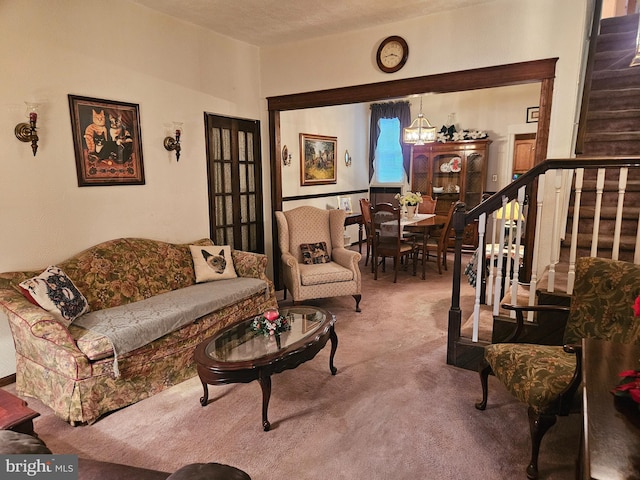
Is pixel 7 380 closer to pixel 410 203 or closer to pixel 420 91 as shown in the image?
pixel 420 91

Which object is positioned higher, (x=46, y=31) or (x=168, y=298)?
(x=46, y=31)

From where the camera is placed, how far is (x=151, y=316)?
9.37ft

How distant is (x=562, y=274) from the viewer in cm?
296

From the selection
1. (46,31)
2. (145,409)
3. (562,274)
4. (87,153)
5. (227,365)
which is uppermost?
(46,31)

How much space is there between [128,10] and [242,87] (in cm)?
141

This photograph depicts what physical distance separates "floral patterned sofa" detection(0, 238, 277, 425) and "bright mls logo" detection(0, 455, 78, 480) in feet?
4.50

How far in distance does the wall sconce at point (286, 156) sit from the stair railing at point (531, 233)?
321 cm

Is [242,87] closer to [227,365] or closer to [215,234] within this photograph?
[215,234]

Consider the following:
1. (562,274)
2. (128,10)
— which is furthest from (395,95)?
(128,10)

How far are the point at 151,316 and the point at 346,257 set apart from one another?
226 centimetres

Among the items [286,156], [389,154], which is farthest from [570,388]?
[389,154]

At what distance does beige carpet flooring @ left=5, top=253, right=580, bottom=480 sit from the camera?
2.08 metres

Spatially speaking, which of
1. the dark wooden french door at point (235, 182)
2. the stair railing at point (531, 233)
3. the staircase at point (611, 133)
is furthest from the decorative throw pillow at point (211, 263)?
the staircase at point (611, 133)

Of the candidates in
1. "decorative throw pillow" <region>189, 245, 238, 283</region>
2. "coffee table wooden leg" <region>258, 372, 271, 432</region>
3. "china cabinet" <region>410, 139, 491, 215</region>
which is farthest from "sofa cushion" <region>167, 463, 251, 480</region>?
"china cabinet" <region>410, 139, 491, 215</region>
